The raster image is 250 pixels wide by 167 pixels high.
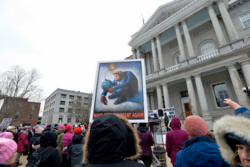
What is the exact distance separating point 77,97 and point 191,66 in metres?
53.6

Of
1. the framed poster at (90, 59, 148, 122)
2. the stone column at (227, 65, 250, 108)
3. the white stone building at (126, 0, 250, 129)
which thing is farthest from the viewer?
the white stone building at (126, 0, 250, 129)

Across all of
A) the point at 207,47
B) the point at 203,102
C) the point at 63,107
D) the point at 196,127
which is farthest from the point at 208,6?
the point at 63,107

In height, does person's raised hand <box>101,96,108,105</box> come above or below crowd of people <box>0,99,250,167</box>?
above

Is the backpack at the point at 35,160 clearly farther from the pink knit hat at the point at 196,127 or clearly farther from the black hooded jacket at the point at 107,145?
the pink knit hat at the point at 196,127

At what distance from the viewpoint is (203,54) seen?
13.5m

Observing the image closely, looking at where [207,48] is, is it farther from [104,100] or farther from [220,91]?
[104,100]

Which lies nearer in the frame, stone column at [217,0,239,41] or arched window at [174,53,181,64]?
stone column at [217,0,239,41]

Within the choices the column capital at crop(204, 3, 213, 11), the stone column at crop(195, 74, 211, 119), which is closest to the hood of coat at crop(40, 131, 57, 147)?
the stone column at crop(195, 74, 211, 119)

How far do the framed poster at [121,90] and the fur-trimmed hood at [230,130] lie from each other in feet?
6.81

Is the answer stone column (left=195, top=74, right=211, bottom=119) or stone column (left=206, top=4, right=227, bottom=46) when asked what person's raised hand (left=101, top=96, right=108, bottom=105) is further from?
stone column (left=206, top=4, right=227, bottom=46)

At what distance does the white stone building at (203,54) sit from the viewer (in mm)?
10688

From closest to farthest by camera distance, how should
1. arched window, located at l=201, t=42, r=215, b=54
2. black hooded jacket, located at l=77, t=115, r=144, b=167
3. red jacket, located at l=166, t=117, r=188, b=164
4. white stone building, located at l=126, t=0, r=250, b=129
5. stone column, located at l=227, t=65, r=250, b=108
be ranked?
black hooded jacket, located at l=77, t=115, r=144, b=167 < red jacket, located at l=166, t=117, r=188, b=164 < stone column, located at l=227, t=65, r=250, b=108 < white stone building, located at l=126, t=0, r=250, b=129 < arched window, located at l=201, t=42, r=215, b=54

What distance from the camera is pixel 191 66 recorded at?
12594 millimetres

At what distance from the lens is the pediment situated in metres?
15.4
